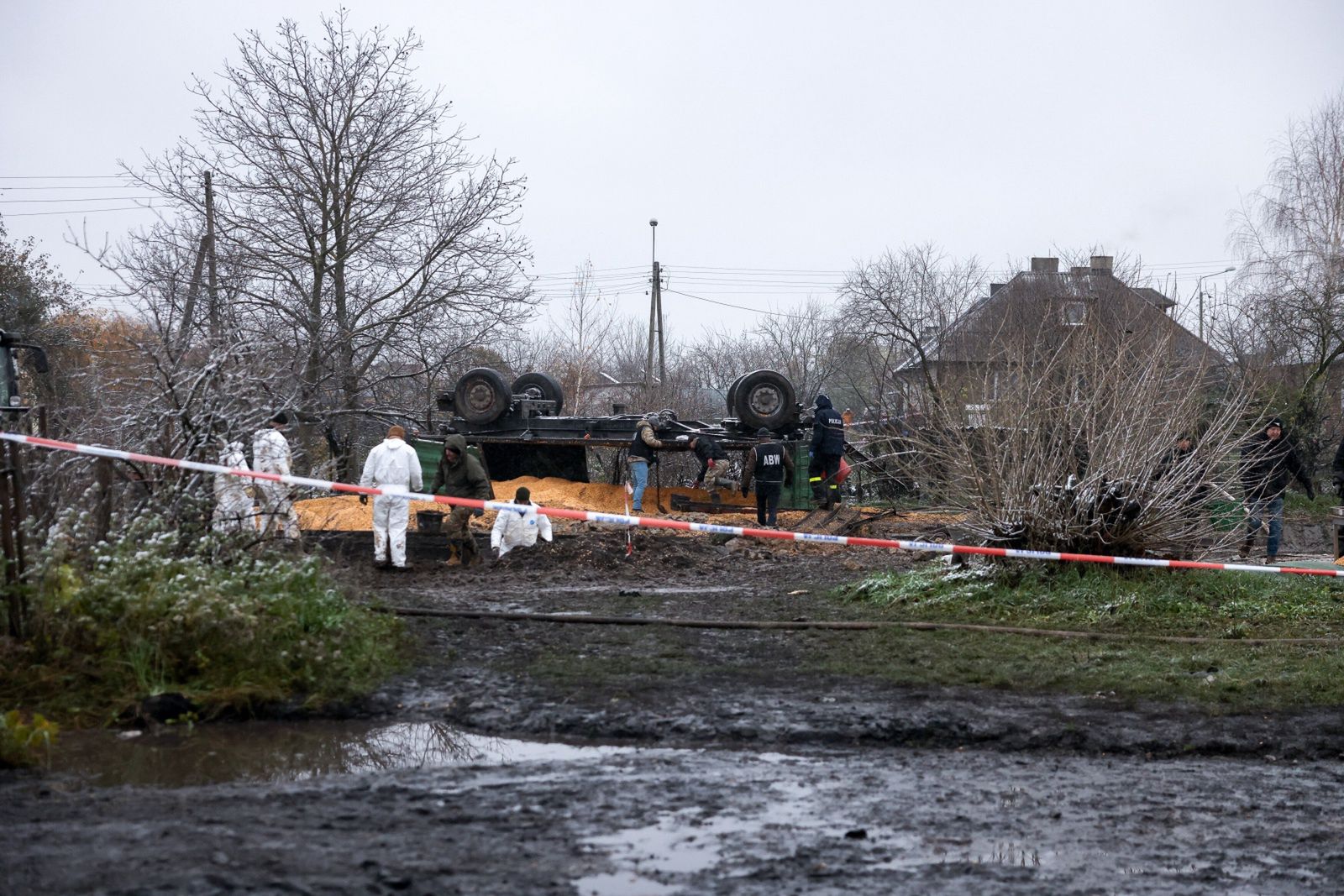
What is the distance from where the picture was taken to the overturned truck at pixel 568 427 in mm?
21188

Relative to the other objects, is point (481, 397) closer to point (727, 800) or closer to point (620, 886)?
point (727, 800)

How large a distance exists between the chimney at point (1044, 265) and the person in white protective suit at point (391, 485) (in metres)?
22.8

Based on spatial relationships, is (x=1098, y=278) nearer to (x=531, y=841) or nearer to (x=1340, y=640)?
(x=1340, y=640)

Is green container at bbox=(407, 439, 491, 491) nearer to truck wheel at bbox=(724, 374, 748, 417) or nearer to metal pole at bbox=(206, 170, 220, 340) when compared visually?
truck wheel at bbox=(724, 374, 748, 417)

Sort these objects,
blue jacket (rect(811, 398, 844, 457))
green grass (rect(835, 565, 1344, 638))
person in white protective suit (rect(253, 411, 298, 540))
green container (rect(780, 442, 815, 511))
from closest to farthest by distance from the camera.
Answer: person in white protective suit (rect(253, 411, 298, 540)) < green grass (rect(835, 565, 1344, 638)) < blue jacket (rect(811, 398, 844, 457)) < green container (rect(780, 442, 815, 511))

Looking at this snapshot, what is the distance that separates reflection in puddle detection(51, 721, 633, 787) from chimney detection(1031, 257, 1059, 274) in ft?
96.9

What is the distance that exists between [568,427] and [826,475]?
15.4 feet

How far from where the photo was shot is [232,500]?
28.2 ft

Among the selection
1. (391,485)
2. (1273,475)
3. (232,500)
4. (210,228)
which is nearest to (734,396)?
(391,485)

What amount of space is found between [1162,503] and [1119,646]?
7.13 feet

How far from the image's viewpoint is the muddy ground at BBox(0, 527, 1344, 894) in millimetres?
4004

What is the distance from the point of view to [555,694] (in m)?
7.00

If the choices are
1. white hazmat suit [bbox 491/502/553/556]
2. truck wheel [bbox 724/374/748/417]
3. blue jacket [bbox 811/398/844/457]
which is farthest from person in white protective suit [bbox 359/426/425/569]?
truck wheel [bbox 724/374/748/417]

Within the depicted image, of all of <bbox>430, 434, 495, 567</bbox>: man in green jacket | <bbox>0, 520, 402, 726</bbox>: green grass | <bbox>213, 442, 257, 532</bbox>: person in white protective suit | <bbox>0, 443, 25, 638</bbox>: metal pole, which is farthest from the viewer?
<bbox>430, 434, 495, 567</bbox>: man in green jacket
